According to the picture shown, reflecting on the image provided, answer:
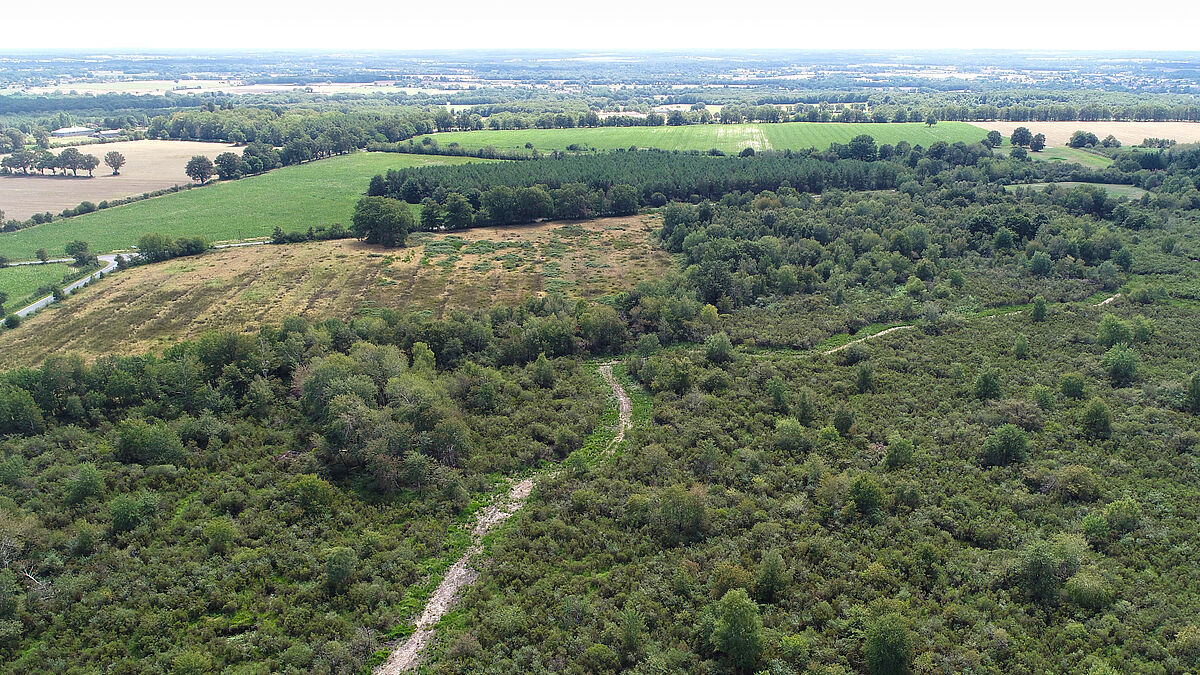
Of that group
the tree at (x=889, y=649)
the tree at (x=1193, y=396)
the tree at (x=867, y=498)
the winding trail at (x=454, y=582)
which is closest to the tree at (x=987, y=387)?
the tree at (x=1193, y=396)

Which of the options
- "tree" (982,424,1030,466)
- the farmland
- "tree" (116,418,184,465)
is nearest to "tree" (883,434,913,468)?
"tree" (982,424,1030,466)

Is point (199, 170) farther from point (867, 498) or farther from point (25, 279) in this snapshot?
point (867, 498)

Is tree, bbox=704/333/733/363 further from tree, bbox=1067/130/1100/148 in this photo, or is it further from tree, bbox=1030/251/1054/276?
tree, bbox=1067/130/1100/148

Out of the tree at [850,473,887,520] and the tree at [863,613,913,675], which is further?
the tree at [850,473,887,520]

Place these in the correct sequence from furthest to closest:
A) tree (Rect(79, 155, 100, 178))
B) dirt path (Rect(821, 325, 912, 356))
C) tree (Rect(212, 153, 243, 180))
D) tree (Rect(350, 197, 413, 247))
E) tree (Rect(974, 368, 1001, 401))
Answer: tree (Rect(79, 155, 100, 178)), tree (Rect(212, 153, 243, 180)), tree (Rect(350, 197, 413, 247)), dirt path (Rect(821, 325, 912, 356)), tree (Rect(974, 368, 1001, 401))

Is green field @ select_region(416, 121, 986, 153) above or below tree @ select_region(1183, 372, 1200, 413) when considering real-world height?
above

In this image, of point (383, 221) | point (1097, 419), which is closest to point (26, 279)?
point (383, 221)

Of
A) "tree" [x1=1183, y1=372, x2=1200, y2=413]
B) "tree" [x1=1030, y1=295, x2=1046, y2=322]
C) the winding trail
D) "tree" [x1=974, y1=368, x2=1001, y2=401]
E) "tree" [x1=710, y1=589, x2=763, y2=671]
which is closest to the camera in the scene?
"tree" [x1=710, y1=589, x2=763, y2=671]
